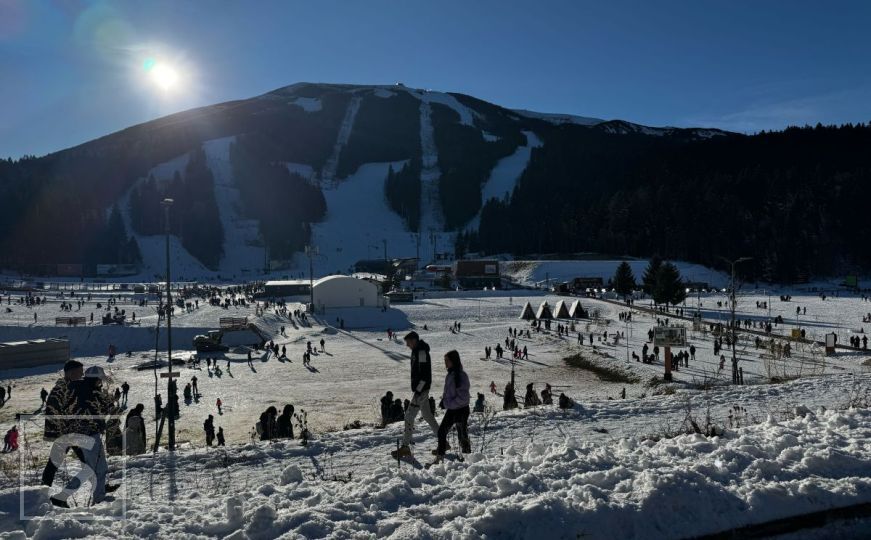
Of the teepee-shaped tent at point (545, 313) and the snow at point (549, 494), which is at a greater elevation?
the snow at point (549, 494)

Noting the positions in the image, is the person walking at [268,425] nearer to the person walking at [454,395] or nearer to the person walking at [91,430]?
the person walking at [91,430]

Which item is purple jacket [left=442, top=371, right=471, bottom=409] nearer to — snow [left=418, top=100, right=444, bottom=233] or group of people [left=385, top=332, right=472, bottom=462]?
group of people [left=385, top=332, right=472, bottom=462]

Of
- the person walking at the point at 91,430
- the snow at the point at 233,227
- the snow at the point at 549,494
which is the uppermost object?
the snow at the point at 233,227

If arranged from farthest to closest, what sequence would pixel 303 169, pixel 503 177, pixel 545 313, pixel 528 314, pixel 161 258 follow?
pixel 503 177
pixel 303 169
pixel 161 258
pixel 528 314
pixel 545 313

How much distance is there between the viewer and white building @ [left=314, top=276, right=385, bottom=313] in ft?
167

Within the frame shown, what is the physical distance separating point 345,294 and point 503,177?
443 feet

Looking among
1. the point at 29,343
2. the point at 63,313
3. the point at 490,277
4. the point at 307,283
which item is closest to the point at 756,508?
the point at 29,343

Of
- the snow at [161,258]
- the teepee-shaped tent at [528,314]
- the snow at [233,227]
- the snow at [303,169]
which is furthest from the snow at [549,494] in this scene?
the snow at [303,169]

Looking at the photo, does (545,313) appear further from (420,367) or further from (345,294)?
(420,367)

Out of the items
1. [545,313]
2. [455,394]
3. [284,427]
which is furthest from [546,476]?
[545,313]

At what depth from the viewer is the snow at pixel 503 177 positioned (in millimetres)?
166863

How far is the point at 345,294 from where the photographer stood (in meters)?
51.3

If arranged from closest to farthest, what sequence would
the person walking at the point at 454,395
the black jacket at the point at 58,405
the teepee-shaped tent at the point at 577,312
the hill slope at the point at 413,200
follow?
the black jacket at the point at 58,405 < the person walking at the point at 454,395 < the teepee-shaped tent at the point at 577,312 < the hill slope at the point at 413,200

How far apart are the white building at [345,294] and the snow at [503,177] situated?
10360 cm
